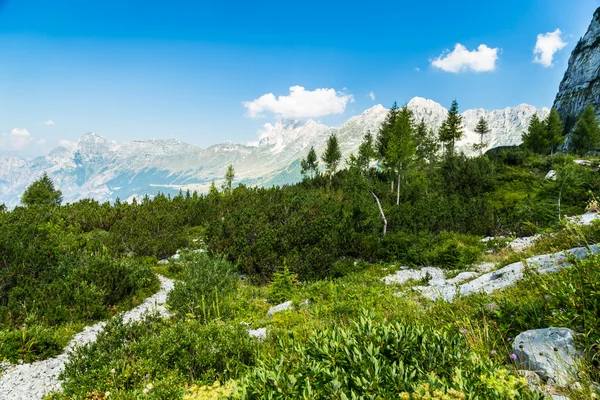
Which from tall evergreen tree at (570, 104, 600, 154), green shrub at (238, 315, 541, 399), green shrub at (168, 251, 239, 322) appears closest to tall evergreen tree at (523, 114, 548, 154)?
tall evergreen tree at (570, 104, 600, 154)

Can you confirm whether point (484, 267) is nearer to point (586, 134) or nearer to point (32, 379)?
point (32, 379)

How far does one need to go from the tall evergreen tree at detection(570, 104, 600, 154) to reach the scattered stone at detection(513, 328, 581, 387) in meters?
69.4

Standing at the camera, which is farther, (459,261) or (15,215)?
(15,215)

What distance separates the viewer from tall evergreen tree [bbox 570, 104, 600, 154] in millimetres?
51125

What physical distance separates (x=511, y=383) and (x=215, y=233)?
43.7ft

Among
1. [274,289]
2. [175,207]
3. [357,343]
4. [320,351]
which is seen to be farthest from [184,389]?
[175,207]

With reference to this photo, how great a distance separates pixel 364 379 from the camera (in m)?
1.84

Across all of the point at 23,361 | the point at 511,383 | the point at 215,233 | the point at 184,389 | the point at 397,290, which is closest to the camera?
the point at 511,383

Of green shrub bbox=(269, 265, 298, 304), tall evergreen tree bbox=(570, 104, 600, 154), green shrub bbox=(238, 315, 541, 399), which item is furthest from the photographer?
tall evergreen tree bbox=(570, 104, 600, 154)

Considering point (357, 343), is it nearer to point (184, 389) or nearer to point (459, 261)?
point (184, 389)

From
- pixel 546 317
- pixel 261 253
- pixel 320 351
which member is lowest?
pixel 261 253

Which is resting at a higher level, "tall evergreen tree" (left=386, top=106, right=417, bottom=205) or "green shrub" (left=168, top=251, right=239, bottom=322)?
"tall evergreen tree" (left=386, top=106, right=417, bottom=205)

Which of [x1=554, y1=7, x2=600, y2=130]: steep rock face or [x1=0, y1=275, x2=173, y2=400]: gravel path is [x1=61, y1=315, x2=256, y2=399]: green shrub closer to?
[x1=0, y1=275, x2=173, y2=400]: gravel path

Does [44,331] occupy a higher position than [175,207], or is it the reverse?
[175,207]
